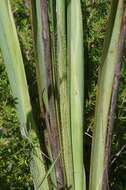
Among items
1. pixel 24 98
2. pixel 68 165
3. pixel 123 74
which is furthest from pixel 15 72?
pixel 123 74

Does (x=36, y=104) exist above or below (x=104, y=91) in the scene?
below

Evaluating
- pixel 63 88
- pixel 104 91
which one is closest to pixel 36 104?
pixel 63 88

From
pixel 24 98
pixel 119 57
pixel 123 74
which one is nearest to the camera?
pixel 119 57

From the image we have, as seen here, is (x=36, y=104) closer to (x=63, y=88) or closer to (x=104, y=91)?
(x=63, y=88)

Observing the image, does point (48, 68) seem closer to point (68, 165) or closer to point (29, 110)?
point (29, 110)

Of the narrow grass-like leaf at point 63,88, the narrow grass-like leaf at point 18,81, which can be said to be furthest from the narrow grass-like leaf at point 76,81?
the narrow grass-like leaf at point 18,81

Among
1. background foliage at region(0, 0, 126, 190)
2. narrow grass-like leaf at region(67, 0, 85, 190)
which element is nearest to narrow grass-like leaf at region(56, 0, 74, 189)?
narrow grass-like leaf at region(67, 0, 85, 190)
